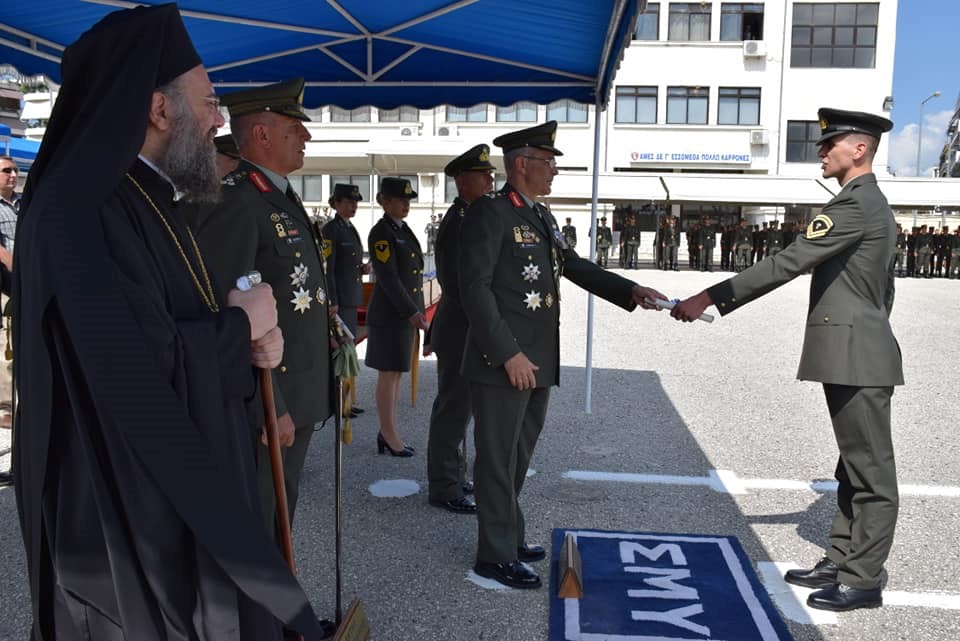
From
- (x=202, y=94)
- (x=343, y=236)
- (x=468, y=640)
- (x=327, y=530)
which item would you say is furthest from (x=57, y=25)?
(x=468, y=640)

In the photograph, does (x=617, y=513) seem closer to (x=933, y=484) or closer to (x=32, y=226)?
(x=933, y=484)

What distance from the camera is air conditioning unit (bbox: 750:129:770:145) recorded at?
40.0m

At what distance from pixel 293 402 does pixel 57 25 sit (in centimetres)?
417

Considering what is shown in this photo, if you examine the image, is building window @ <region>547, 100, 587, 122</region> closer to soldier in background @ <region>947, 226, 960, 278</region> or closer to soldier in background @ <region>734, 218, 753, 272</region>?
soldier in background @ <region>734, 218, 753, 272</region>

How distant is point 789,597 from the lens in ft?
11.7

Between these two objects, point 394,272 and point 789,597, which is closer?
point 789,597

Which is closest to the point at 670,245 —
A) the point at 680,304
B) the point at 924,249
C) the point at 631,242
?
the point at 631,242

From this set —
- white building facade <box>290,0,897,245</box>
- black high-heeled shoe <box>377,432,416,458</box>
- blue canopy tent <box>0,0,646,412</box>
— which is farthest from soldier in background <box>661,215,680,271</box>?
black high-heeled shoe <box>377,432,416,458</box>

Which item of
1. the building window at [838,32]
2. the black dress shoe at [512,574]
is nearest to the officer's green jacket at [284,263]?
the black dress shoe at [512,574]

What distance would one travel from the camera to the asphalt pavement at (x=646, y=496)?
11.1 feet

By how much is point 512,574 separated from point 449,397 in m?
1.42

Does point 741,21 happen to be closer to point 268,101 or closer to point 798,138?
point 798,138

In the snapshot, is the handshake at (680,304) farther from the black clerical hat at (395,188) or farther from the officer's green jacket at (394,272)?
the black clerical hat at (395,188)

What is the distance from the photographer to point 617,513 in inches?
178
